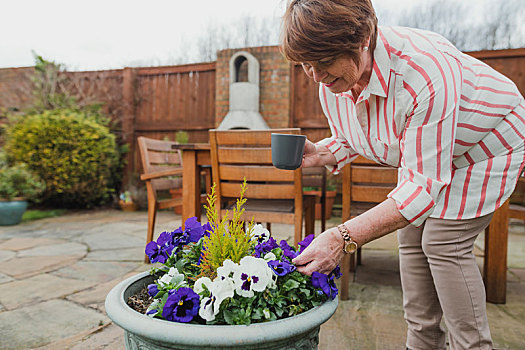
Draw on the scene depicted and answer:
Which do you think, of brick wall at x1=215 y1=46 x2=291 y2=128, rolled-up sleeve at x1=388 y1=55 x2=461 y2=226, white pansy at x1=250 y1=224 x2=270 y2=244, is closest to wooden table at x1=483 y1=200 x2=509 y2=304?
rolled-up sleeve at x1=388 y1=55 x2=461 y2=226

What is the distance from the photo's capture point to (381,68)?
909 millimetres

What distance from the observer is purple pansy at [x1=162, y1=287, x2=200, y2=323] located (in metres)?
0.68

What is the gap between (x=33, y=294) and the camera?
81.8 inches

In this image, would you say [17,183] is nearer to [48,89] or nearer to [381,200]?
[48,89]

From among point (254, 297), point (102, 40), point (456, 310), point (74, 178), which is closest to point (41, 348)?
Answer: point (254, 297)

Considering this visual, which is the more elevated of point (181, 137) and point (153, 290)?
point (181, 137)

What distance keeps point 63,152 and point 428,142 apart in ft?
17.1

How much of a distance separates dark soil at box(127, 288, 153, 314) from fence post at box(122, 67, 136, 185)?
5569 mm

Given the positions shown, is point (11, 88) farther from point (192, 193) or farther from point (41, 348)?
point (41, 348)

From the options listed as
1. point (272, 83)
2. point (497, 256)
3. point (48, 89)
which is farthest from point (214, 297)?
point (48, 89)

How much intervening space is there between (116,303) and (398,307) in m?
1.62

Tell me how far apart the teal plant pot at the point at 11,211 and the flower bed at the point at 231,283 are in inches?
163

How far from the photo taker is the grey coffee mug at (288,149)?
3.43 feet

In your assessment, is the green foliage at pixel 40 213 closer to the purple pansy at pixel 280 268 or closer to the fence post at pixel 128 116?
the fence post at pixel 128 116
